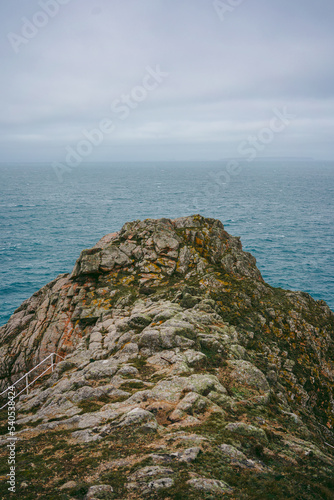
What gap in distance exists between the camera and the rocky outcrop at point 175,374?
30.6ft

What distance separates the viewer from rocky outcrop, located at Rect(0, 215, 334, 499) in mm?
9328

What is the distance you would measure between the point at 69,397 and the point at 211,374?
6917 mm

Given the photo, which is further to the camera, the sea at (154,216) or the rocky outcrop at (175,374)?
the sea at (154,216)

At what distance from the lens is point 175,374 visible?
15.2 m

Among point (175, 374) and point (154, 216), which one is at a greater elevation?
point (154, 216)

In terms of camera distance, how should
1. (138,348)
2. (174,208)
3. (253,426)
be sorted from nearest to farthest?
(253,426) → (138,348) → (174,208)

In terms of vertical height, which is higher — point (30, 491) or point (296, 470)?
point (30, 491)

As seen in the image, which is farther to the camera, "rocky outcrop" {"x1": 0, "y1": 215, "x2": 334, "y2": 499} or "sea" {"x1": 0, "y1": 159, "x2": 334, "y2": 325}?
"sea" {"x1": 0, "y1": 159, "x2": 334, "y2": 325}

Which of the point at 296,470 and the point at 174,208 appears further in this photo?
the point at 174,208

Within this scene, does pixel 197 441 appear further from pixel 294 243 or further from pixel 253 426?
pixel 294 243

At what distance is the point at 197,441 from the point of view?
1037 centimetres

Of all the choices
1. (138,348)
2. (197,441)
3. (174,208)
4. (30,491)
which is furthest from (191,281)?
(174,208)

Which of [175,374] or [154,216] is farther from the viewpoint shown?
[154,216]

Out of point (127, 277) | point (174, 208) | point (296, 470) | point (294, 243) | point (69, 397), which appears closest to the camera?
point (296, 470)
